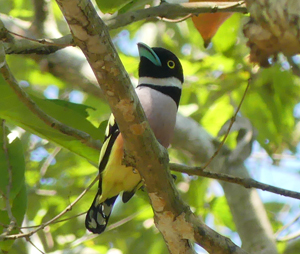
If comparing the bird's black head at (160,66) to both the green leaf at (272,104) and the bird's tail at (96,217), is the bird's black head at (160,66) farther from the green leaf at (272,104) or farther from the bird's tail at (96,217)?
the bird's tail at (96,217)

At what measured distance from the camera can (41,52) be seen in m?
2.66

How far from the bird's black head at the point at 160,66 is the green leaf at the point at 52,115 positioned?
0.83 m

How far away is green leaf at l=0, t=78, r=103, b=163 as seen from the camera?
2834mm

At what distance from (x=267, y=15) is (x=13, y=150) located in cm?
248

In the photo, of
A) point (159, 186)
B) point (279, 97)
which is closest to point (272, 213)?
point (279, 97)

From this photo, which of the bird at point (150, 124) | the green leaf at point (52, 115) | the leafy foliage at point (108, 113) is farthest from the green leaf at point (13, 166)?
the bird at point (150, 124)

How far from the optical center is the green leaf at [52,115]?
283cm

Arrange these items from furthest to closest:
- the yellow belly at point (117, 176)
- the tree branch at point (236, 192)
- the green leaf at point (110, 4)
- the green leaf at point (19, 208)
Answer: the tree branch at point (236, 192) → the green leaf at point (19, 208) → the yellow belly at point (117, 176) → the green leaf at point (110, 4)

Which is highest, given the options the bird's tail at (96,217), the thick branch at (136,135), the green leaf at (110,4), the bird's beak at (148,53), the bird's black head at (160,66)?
the bird's black head at (160,66)

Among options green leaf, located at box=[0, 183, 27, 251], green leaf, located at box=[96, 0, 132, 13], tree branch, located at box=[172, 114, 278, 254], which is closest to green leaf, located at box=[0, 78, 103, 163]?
green leaf, located at box=[0, 183, 27, 251]

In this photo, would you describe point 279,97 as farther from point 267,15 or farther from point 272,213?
point 267,15

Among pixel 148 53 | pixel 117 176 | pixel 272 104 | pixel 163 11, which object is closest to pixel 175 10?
pixel 163 11

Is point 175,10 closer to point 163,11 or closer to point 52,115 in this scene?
point 163,11

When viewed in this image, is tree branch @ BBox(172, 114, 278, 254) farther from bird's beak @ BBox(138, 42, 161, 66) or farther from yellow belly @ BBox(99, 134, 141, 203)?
yellow belly @ BBox(99, 134, 141, 203)
